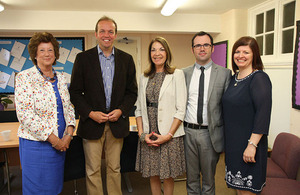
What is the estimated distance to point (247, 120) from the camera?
5.65 feet

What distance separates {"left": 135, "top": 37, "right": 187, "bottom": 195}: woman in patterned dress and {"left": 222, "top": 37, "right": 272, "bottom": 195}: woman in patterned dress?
1.25 ft

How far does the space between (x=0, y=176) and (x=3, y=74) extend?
9.76 feet

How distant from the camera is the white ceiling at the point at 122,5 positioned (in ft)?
12.3

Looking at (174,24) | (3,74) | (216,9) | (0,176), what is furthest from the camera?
(3,74)

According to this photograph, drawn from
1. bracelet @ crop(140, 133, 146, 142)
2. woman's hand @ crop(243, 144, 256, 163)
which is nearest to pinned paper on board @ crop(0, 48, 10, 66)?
bracelet @ crop(140, 133, 146, 142)

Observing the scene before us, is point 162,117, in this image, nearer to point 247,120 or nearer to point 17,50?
point 247,120

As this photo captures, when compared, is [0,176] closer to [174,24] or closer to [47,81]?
[47,81]

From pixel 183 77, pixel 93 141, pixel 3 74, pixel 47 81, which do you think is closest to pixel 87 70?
pixel 47 81

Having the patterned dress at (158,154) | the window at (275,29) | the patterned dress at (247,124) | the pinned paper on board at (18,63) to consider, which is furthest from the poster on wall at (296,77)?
the pinned paper on board at (18,63)

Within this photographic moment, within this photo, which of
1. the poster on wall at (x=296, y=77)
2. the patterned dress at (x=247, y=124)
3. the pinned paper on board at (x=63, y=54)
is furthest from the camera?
the pinned paper on board at (x=63, y=54)

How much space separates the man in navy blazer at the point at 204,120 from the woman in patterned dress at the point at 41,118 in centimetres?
102

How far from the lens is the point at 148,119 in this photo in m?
2.05

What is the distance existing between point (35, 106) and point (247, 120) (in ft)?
5.05

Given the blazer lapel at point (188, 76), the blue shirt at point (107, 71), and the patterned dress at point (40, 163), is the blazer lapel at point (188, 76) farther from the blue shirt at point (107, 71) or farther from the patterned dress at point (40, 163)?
the patterned dress at point (40, 163)
